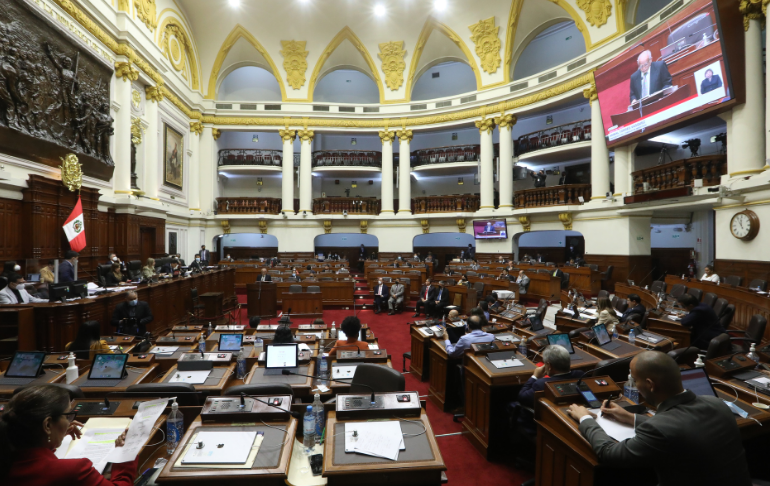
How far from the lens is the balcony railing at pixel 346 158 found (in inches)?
803

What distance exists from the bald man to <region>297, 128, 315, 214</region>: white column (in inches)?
738

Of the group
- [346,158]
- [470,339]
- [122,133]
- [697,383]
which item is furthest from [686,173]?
[122,133]

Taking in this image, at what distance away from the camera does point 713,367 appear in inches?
127

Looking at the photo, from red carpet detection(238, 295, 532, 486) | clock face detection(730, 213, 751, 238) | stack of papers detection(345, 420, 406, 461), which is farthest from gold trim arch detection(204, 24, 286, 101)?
stack of papers detection(345, 420, 406, 461)

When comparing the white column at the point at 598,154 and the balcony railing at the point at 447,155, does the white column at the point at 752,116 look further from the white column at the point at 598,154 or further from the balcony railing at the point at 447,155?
the balcony railing at the point at 447,155

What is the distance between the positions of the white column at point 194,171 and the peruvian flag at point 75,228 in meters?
9.53

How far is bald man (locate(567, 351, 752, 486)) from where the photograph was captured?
1766 mm

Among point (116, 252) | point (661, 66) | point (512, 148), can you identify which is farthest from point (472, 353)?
point (512, 148)

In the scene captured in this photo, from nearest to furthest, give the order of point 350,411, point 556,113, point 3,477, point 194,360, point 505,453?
point 3,477 → point 350,411 → point 194,360 → point 505,453 → point 556,113

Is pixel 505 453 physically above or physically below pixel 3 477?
below

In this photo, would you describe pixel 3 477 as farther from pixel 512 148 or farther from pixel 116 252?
pixel 512 148

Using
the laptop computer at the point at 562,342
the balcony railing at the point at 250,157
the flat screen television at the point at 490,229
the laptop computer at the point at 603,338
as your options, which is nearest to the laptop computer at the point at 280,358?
the laptop computer at the point at 562,342

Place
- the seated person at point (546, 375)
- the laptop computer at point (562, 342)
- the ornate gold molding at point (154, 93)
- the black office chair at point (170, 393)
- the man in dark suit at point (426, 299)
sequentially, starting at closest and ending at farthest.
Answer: the black office chair at point (170, 393), the seated person at point (546, 375), the laptop computer at point (562, 342), the man in dark suit at point (426, 299), the ornate gold molding at point (154, 93)

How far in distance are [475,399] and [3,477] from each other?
366cm
